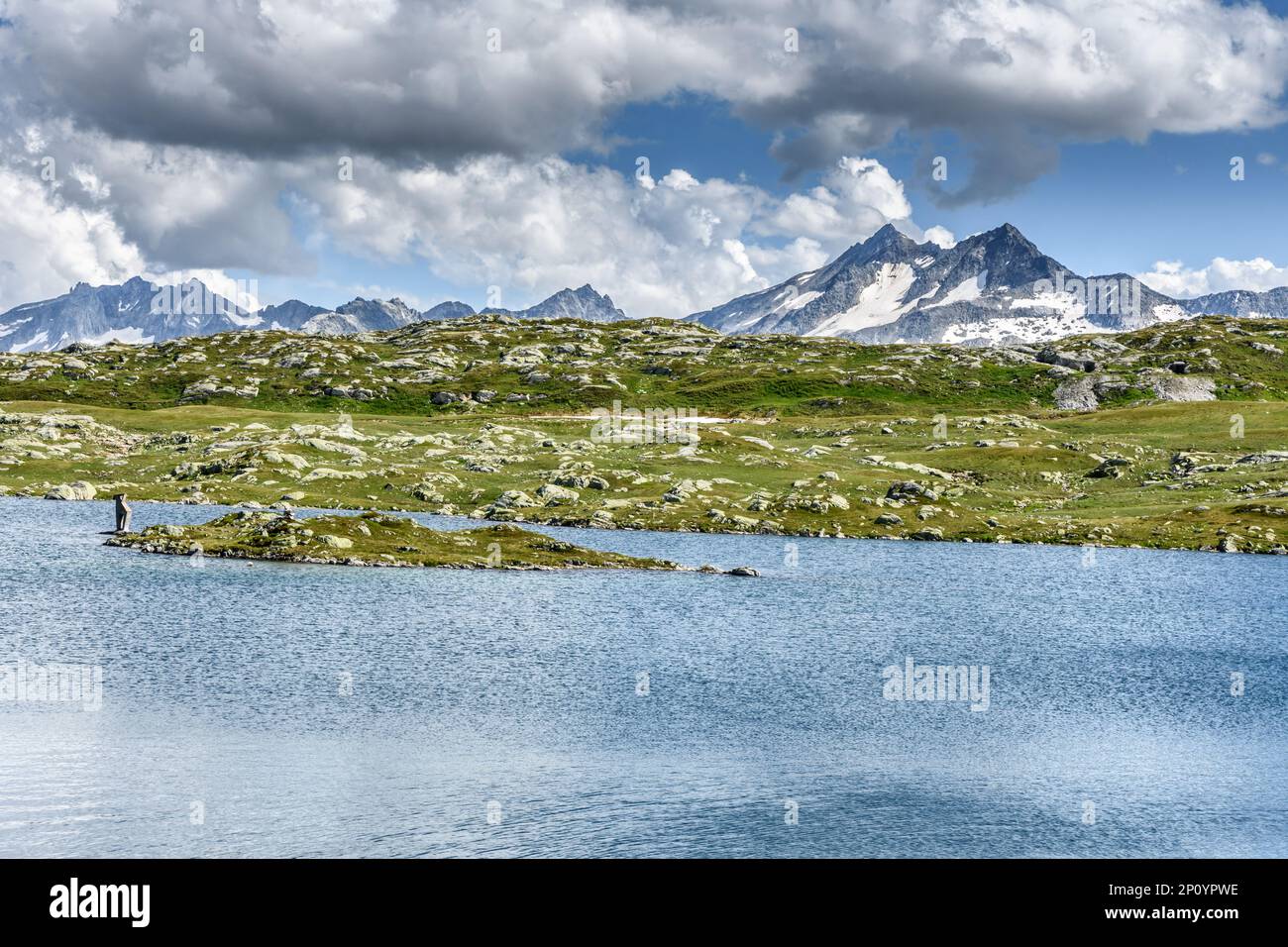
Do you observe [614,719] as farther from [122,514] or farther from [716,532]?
[716,532]

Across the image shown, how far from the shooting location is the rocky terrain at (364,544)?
105m

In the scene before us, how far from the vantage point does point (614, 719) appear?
52000 millimetres

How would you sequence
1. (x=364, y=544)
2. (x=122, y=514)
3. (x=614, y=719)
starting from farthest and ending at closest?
(x=122, y=514)
(x=364, y=544)
(x=614, y=719)

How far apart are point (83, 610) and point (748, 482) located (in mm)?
108304

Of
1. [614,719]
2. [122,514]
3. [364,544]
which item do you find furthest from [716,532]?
[614,719]

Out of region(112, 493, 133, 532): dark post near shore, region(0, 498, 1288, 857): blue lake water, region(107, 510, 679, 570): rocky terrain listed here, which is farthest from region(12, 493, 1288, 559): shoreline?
region(0, 498, 1288, 857): blue lake water

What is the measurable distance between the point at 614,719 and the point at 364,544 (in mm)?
64396

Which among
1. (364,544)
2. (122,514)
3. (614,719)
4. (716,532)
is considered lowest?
(614,719)

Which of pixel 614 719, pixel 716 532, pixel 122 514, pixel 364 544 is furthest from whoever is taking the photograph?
pixel 716 532

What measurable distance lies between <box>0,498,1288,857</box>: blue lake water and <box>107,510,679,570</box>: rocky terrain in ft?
17.8

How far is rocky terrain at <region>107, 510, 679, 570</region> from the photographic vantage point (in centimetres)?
10544

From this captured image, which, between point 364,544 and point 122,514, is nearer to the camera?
point 364,544
